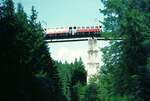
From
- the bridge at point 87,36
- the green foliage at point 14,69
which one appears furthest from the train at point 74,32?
the green foliage at point 14,69

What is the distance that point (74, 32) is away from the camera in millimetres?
89125

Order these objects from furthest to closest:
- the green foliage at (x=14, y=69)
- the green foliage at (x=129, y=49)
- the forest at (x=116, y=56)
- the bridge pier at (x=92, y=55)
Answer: the bridge pier at (x=92, y=55)
the green foliage at (x=129, y=49)
the forest at (x=116, y=56)
the green foliage at (x=14, y=69)

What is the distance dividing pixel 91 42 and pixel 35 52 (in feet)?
96.7

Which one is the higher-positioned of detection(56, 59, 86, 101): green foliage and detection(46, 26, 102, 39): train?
detection(46, 26, 102, 39): train

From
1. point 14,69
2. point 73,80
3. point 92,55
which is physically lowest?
point 14,69

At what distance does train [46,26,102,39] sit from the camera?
85562 mm

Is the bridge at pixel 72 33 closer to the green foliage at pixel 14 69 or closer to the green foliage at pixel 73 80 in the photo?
the green foliage at pixel 73 80

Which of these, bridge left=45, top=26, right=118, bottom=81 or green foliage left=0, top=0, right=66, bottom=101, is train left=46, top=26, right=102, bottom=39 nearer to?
bridge left=45, top=26, right=118, bottom=81

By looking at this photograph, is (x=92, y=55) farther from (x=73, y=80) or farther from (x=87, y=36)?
(x=73, y=80)

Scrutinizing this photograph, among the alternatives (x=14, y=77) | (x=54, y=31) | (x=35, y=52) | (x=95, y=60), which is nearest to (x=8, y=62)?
(x=14, y=77)

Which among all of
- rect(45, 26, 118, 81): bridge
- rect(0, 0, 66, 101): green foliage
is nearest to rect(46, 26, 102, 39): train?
rect(45, 26, 118, 81): bridge

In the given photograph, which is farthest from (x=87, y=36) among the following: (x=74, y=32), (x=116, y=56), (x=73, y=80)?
(x=116, y=56)

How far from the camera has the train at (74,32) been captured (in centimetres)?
8556

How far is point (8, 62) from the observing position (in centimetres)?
2945
